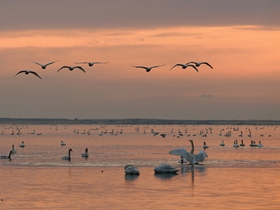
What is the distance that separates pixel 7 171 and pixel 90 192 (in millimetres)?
13448

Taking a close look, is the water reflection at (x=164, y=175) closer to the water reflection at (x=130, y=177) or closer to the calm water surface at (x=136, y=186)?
the calm water surface at (x=136, y=186)

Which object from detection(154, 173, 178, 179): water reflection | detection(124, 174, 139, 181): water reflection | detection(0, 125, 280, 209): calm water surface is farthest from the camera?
detection(154, 173, 178, 179): water reflection

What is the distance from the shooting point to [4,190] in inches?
1570

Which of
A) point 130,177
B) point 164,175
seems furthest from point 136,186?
point 164,175

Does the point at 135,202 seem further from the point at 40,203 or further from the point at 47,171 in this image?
the point at 47,171

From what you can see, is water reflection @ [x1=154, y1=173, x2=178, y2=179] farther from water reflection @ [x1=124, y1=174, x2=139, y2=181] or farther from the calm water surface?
water reflection @ [x1=124, y1=174, x2=139, y2=181]

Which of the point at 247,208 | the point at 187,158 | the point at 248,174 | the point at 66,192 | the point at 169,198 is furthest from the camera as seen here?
the point at 187,158

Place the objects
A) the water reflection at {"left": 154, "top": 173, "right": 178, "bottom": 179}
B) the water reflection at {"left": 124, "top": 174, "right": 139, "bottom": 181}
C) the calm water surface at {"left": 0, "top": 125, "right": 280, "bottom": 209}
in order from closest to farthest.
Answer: the calm water surface at {"left": 0, "top": 125, "right": 280, "bottom": 209}
the water reflection at {"left": 124, "top": 174, "right": 139, "bottom": 181}
the water reflection at {"left": 154, "top": 173, "right": 178, "bottom": 179}

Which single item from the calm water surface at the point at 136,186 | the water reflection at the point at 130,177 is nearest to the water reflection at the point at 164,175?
the calm water surface at the point at 136,186

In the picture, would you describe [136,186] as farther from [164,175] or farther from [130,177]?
[164,175]

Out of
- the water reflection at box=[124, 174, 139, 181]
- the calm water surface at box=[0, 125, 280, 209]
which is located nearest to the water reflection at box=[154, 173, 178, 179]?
the calm water surface at box=[0, 125, 280, 209]

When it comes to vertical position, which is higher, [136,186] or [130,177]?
[130,177]

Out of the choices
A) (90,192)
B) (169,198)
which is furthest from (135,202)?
(90,192)

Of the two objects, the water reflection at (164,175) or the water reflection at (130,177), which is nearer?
the water reflection at (130,177)
